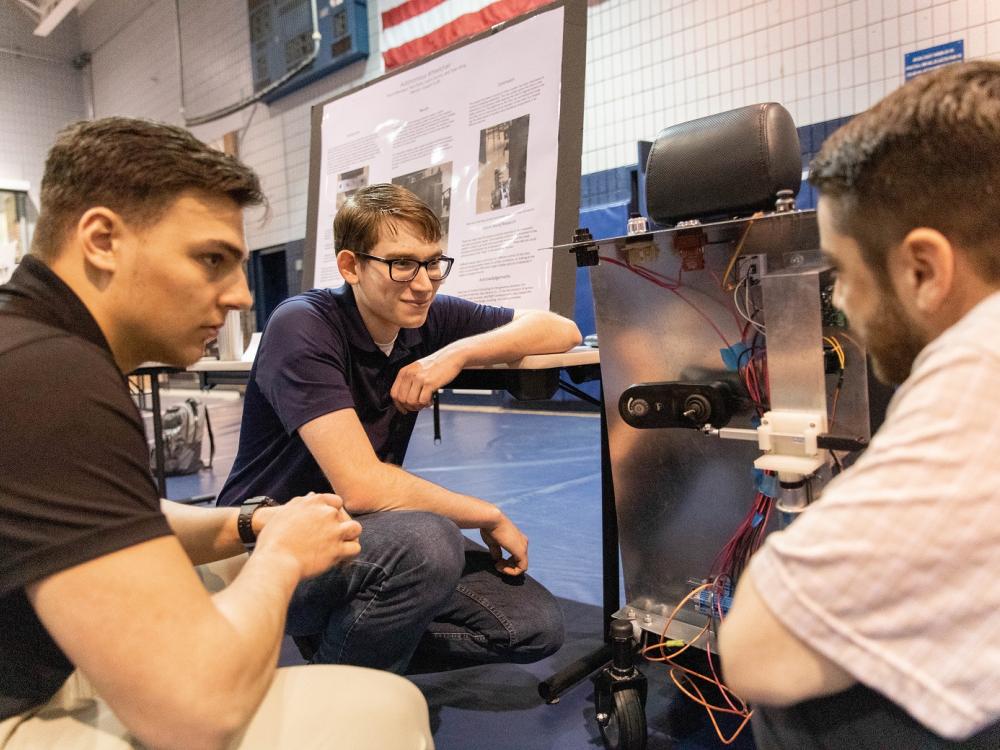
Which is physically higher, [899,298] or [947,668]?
[899,298]

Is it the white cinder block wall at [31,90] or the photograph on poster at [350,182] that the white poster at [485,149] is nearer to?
the photograph on poster at [350,182]

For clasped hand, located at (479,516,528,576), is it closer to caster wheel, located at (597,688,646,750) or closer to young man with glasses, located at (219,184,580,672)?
young man with glasses, located at (219,184,580,672)

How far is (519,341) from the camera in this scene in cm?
166

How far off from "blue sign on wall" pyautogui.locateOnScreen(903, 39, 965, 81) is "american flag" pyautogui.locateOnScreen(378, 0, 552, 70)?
2781 millimetres

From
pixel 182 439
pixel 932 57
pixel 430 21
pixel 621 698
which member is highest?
pixel 430 21

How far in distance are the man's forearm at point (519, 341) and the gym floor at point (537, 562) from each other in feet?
2.70

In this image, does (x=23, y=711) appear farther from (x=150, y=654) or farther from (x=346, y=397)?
(x=346, y=397)

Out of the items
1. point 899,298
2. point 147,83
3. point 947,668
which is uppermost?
point 147,83

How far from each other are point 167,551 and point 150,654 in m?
0.09

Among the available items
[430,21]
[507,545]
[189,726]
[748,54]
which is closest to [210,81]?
[430,21]

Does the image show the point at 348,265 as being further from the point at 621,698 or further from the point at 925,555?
the point at 925,555

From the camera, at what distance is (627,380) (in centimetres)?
162

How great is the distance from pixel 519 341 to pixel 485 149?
94 centimetres

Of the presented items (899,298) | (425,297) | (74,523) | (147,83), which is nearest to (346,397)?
(425,297)
